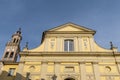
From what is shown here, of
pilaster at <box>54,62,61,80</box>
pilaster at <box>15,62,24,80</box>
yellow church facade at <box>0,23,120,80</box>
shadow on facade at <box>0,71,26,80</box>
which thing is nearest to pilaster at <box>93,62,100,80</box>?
yellow church facade at <box>0,23,120,80</box>

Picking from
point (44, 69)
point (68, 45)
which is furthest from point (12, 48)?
point (44, 69)

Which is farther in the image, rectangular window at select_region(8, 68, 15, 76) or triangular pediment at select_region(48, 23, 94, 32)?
triangular pediment at select_region(48, 23, 94, 32)

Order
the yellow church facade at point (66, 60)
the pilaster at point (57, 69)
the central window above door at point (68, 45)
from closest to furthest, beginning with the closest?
the pilaster at point (57, 69) < the yellow church facade at point (66, 60) < the central window above door at point (68, 45)

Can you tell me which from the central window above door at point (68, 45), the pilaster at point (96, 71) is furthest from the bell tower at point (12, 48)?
the pilaster at point (96, 71)

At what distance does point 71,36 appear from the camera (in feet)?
75.8

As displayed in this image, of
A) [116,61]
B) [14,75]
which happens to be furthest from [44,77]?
[116,61]

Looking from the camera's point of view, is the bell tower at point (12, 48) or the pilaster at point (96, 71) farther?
the bell tower at point (12, 48)

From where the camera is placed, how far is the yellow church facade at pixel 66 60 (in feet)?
62.6

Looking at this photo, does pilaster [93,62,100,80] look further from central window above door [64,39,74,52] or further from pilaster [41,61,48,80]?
pilaster [41,61,48,80]

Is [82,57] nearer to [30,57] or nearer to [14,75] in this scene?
[30,57]

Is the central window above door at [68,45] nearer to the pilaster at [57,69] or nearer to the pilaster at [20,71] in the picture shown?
the pilaster at [57,69]

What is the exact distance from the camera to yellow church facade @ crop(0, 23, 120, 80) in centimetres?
1908

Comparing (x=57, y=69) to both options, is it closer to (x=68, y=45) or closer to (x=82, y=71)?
(x=82, y=71)

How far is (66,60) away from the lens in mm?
20391
